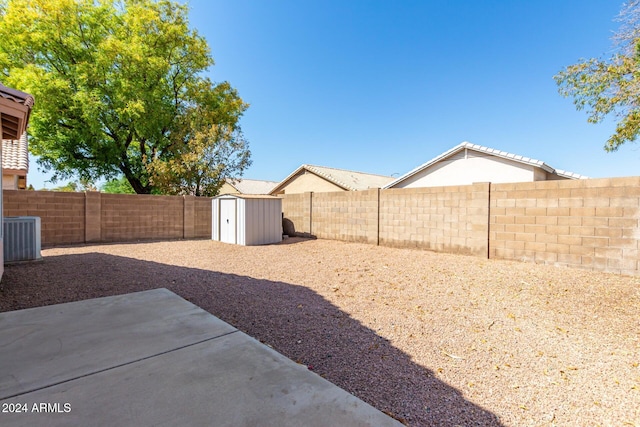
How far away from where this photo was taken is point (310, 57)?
48.6 ft

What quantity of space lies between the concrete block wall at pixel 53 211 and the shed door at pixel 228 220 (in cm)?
490

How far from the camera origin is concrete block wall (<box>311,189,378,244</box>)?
1090 centimetres

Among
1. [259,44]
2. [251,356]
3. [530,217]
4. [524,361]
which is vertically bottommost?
[524,361]

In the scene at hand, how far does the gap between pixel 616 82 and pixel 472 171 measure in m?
6.75

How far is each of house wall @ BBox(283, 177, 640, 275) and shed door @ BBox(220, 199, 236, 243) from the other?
4.47 metres

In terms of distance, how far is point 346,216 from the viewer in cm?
1177

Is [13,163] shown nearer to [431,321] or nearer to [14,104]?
[14,104]

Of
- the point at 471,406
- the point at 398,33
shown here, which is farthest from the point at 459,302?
the point at 398,33

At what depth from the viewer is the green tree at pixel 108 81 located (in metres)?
15.7

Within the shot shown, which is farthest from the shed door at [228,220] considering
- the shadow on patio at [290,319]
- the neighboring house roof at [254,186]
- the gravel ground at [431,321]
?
the neighboring house roof at [254,186]

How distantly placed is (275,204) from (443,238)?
268 inches

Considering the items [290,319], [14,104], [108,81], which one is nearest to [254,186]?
[108,81]

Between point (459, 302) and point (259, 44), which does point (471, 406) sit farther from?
point (259, 44)

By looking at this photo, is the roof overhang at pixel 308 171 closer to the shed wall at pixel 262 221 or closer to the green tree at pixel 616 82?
the shed wall at pixel 262 221
